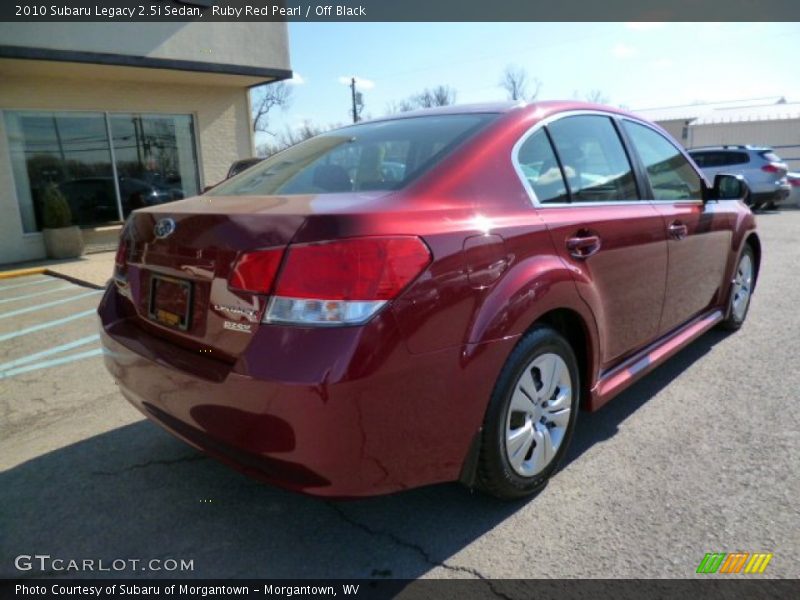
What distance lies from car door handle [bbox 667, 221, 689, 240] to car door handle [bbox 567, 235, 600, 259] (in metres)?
0.92

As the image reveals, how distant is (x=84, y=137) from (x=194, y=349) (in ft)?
34.0

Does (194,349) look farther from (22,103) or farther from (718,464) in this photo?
(22,103)

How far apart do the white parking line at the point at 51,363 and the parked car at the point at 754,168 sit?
49.5 ft

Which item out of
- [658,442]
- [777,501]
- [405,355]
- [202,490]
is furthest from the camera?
[658,442]

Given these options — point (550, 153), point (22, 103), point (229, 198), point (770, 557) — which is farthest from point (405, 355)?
point (22, 103)

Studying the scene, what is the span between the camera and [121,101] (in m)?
10.8

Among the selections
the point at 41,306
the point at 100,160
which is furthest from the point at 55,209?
the point at 41,306

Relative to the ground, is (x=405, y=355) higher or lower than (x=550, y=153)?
lower

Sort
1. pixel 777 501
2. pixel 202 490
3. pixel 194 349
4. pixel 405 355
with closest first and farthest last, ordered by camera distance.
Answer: pixel 405 355
pixel 194 349
pixel 777 501
pixel 202 490

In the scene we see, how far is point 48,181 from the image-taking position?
1042 cm

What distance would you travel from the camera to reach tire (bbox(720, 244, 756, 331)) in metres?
4.55

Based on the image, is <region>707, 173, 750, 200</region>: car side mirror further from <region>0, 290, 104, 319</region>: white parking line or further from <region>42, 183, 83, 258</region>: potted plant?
<region>42, 183, 83, 258</region>: potted plant

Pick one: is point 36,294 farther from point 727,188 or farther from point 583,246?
point 727,188

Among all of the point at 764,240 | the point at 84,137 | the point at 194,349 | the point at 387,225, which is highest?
the point at 84,137
